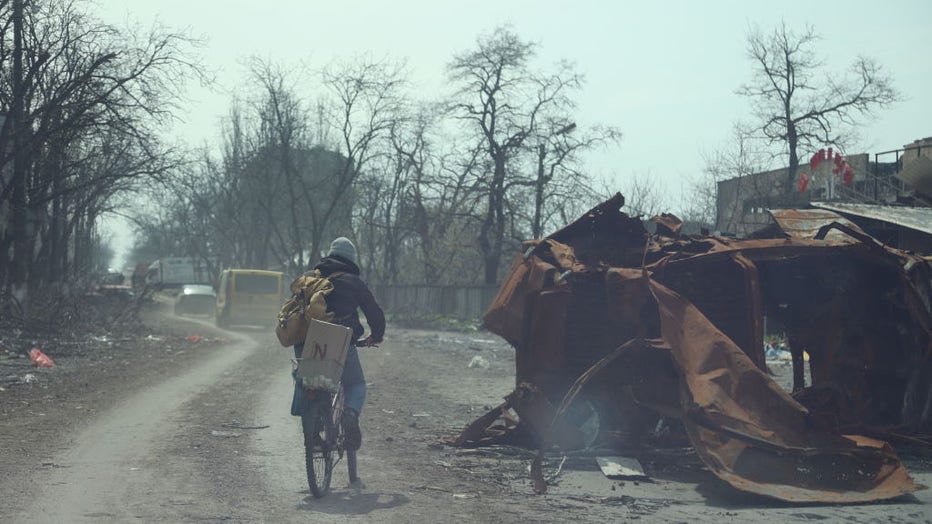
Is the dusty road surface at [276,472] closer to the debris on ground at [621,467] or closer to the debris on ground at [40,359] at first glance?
the debris on ground at [621,467]

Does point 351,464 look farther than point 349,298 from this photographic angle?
Yes

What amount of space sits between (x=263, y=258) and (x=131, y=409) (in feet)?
191

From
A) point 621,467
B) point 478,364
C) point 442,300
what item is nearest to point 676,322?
point 621,467

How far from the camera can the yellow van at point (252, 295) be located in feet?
117

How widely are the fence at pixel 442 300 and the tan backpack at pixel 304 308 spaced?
1305 inches

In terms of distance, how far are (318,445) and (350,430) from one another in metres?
0.54

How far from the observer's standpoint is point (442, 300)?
45.3m

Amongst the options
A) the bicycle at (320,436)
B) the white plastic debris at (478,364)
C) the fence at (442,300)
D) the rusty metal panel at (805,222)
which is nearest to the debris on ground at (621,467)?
the bicycle at (320,436)

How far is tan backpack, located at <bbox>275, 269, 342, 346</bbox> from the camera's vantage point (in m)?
7.18

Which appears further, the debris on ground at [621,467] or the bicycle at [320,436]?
the debris on ground at [621,467]

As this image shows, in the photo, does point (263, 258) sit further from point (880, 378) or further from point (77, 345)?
point (880, 378)

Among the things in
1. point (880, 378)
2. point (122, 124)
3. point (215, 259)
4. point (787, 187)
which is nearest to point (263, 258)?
point (215, 259)

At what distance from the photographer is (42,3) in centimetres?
2295

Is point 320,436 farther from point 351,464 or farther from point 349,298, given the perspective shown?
point 349,298
